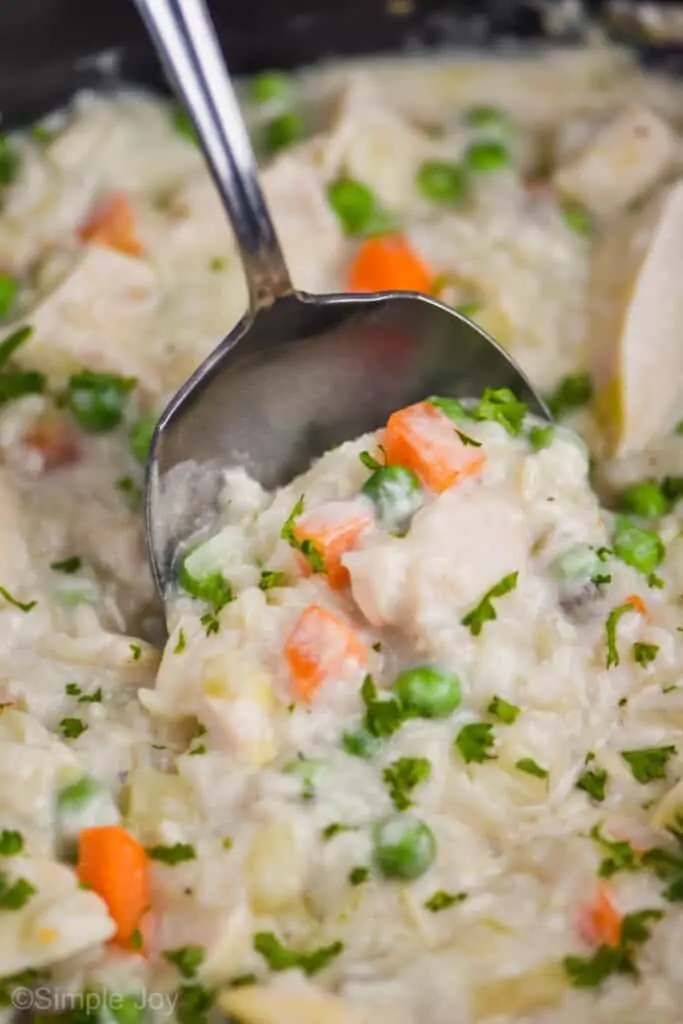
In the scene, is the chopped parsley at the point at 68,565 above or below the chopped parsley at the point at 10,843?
below

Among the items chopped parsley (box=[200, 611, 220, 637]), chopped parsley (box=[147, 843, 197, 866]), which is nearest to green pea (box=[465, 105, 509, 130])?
chopped parsley (box=[200, 611, 220, 637])

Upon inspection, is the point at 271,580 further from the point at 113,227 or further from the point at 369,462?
the point at 113,227

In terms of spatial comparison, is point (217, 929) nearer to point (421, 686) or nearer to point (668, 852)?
point (421, 686)

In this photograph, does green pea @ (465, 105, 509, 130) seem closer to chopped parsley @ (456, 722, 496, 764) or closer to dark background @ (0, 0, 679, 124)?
dark background @ (0, 0, 679, 124)

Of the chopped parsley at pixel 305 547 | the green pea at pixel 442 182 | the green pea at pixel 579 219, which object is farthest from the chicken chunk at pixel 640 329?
the chopped parsley at pixel 305 547

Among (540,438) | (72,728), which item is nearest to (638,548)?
(540,438)

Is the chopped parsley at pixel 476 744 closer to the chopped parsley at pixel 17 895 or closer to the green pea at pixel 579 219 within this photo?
the chopped parsley at pixel 17 895
